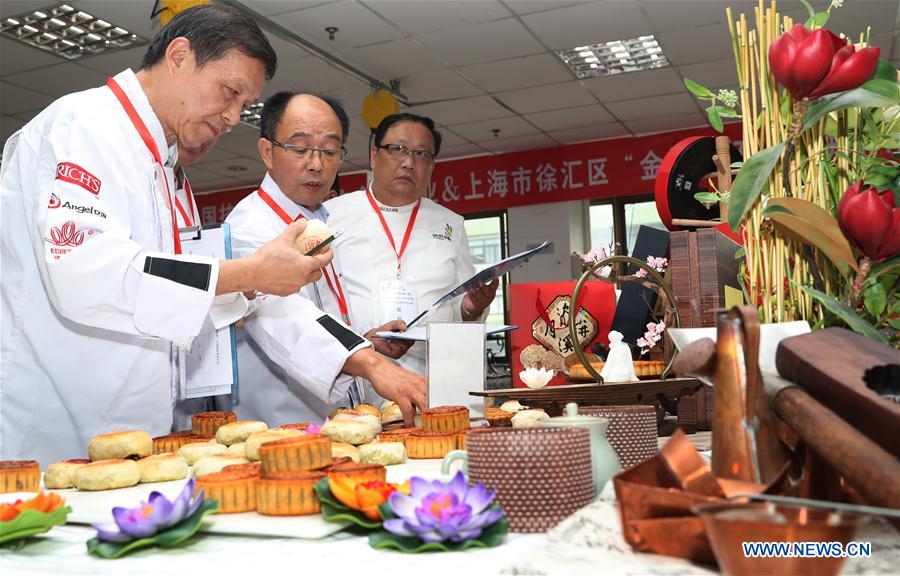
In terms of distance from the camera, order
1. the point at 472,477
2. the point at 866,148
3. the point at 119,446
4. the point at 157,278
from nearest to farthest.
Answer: the point at 472,477
the point at 866,148
the point at 119,446
the point at 157,278

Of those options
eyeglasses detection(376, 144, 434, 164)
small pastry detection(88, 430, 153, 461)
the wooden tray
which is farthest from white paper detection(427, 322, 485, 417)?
eyeglasses detection(376, 144, 434, 164)

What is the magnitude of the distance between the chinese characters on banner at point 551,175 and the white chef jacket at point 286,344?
6460 mm

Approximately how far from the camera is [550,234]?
30.6 ft

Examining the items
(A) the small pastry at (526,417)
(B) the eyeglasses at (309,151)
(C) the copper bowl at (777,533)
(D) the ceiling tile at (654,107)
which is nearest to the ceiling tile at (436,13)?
(D) the ceiling tile at (654,107)

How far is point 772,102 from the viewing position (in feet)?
3.62

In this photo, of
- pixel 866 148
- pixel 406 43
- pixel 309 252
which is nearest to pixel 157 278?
pixel 309 252

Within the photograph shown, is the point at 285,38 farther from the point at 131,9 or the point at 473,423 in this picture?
the point at 473,423

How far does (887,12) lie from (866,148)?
5.60 meters

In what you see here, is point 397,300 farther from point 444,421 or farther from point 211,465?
point 211,465

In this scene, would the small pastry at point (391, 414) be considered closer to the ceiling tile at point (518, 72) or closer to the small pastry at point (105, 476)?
the small pastry at point (105, 476)

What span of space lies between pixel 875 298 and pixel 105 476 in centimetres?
107

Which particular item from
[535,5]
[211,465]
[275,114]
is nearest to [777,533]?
[211,465]

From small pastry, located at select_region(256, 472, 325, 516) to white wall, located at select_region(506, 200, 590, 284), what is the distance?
334 inches
